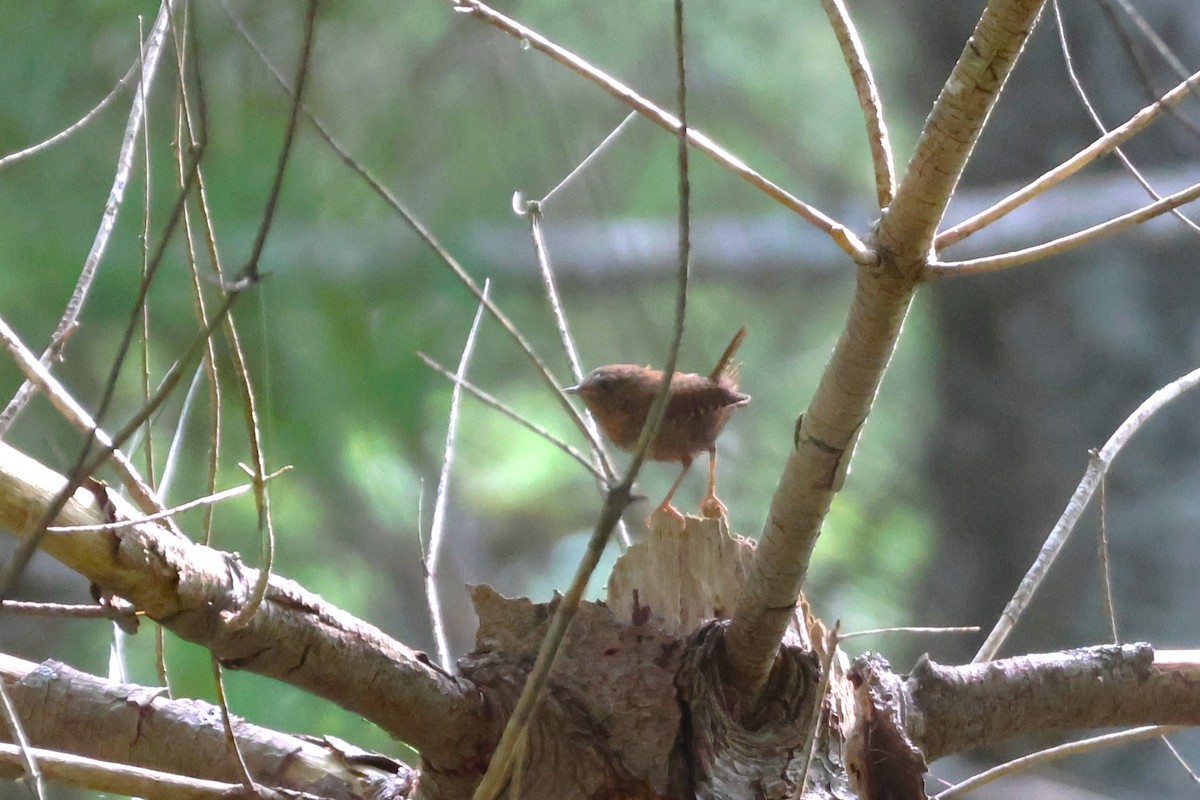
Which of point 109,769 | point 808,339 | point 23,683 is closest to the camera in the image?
point 109,769

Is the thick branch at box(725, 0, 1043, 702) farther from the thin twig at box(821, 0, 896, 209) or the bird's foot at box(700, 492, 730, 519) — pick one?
the bird's foot at box(700, 492, 730, 519)

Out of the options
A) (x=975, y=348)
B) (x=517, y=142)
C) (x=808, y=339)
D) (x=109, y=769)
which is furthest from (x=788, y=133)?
(x=109, y=769)

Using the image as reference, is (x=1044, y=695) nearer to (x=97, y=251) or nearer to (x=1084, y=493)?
(x=1084, y=493)

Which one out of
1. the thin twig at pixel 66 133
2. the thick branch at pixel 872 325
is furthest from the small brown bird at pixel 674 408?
the thin twig at pixel 66 133

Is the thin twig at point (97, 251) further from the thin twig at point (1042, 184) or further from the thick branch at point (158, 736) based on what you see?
the thin twig at point (1042, 184)

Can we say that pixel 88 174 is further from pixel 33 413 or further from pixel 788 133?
pixel 788 133

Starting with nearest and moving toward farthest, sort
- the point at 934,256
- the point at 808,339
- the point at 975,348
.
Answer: the point at 934,256, the point at 975,348, the point at 808,339

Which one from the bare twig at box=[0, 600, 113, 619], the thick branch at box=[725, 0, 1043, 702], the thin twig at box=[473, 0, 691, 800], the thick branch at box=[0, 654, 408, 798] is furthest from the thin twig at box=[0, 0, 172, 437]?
the thick branch at box=[725, 0, 1043, 702]
